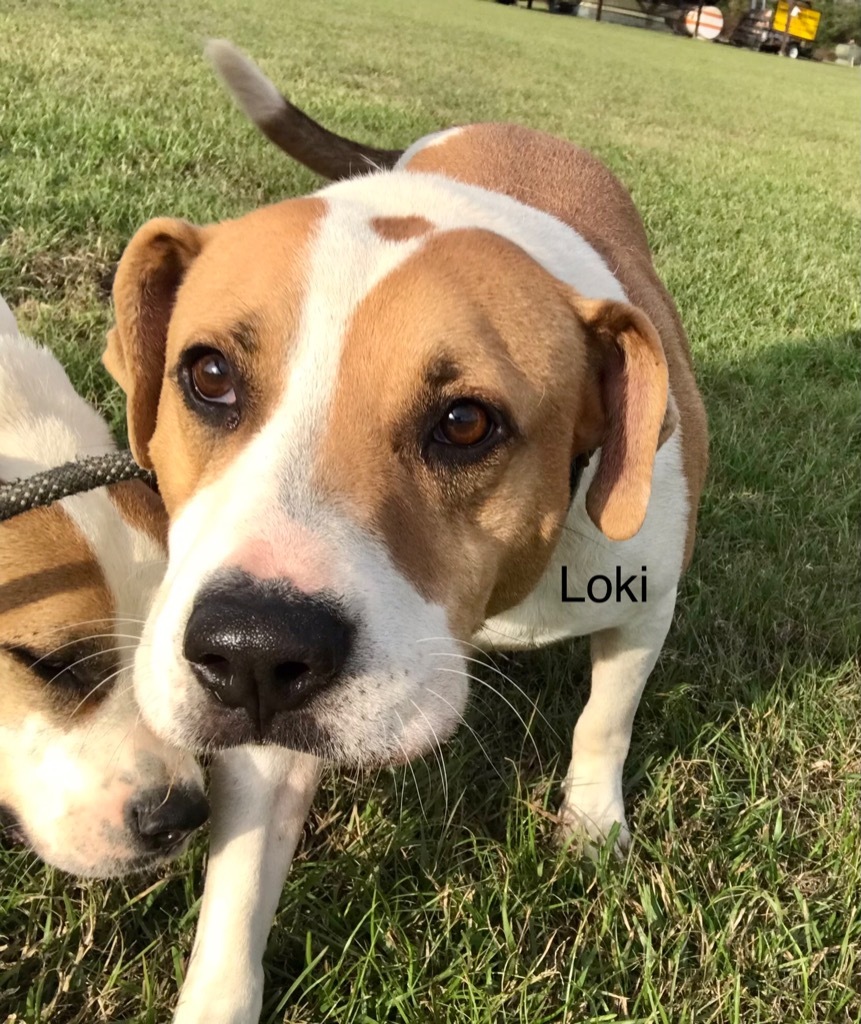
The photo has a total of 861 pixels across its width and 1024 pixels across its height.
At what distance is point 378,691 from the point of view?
77.2 inches

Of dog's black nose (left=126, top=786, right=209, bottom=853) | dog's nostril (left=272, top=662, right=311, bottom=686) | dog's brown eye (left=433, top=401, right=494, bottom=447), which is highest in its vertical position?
dog's brown eye (left=433, top=401, right=494, bottom=447)

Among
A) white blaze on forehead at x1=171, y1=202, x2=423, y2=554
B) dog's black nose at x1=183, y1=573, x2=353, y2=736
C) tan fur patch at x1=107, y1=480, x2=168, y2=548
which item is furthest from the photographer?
tan fur patch at x1=107, y1=480, x2=168, y2=548

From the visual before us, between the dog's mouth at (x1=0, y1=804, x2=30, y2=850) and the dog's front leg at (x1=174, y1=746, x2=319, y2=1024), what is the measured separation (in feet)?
1.59

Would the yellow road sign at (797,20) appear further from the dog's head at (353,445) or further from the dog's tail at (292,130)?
the dog's head at (353,445)

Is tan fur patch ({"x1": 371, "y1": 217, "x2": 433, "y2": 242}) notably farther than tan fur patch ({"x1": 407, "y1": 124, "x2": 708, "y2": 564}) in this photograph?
No

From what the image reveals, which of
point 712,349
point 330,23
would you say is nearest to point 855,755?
point 712,349

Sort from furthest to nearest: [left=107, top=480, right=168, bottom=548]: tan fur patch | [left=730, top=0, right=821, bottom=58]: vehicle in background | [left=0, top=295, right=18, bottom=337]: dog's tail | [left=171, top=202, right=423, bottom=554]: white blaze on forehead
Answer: [left=730, top=0, right=821, bottom=58]: vehicle in background
[left=0, top=295, right=18, bottom=337]: dog's tail
[left=107, top=480, right=168, bottom=548]: tan fur patch
[left=171, top=202, right=423, bottom=554]: white blaze on forehead

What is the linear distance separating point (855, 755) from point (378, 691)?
7.35 ft

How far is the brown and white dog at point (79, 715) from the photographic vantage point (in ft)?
8.06

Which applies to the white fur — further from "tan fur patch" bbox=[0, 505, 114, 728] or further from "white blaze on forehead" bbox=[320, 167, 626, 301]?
"tan fur patch" bbox=[0, 505, 114, 728]

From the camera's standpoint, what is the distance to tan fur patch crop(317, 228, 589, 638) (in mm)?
2148

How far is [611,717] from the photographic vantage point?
123 inches

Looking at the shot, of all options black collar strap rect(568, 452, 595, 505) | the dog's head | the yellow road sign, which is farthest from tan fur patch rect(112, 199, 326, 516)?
the yellow road sign

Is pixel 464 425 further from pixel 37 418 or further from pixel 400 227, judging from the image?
pixel 37 418
